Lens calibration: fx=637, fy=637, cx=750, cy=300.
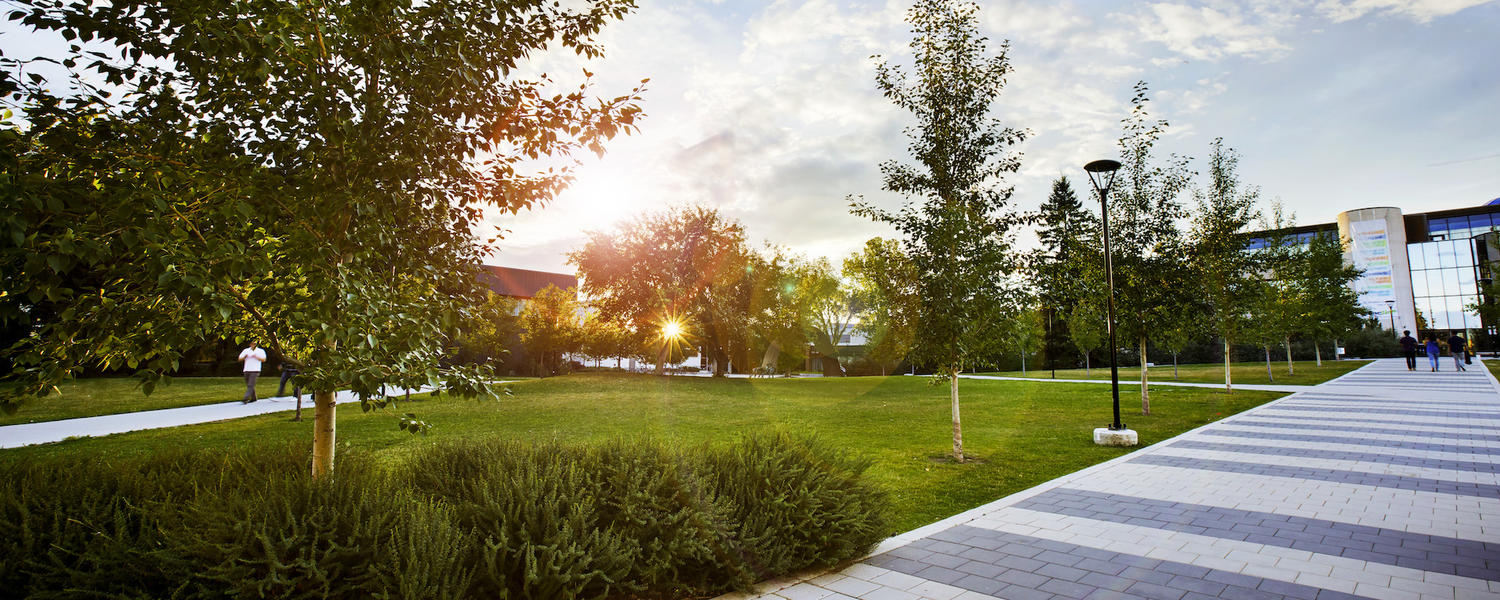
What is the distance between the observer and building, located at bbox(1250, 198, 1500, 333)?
6706 cm

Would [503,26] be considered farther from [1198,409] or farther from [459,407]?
[1198,409]

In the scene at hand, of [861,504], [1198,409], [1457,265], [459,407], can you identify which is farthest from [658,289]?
[1457,265]

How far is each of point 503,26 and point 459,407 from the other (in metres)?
15.3

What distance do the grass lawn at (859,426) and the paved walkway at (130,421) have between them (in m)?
0.73

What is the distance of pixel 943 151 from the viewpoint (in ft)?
33.9

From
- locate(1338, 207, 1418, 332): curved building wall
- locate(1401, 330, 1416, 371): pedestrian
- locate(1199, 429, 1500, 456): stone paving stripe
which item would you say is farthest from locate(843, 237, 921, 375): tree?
locate(1338, 207, 1418, 332): curved building wall

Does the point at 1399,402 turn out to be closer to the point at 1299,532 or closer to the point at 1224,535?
the point at 1299,532

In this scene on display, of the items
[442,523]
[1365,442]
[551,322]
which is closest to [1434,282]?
[1365,442]

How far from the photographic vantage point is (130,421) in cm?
1333

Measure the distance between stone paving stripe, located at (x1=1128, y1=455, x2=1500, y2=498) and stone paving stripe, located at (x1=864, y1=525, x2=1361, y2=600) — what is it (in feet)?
16.0

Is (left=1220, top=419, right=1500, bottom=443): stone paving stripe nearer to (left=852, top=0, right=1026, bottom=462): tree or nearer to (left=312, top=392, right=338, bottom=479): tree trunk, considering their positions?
(left=852, top=0, right=1026, bottom=462): tree

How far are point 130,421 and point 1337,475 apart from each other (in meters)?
21.2

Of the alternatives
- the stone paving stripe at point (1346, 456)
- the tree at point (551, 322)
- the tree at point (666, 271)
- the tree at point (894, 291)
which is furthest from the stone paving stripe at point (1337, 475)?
the tree at point (551, 322)

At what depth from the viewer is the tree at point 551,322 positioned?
38938 millimetres
